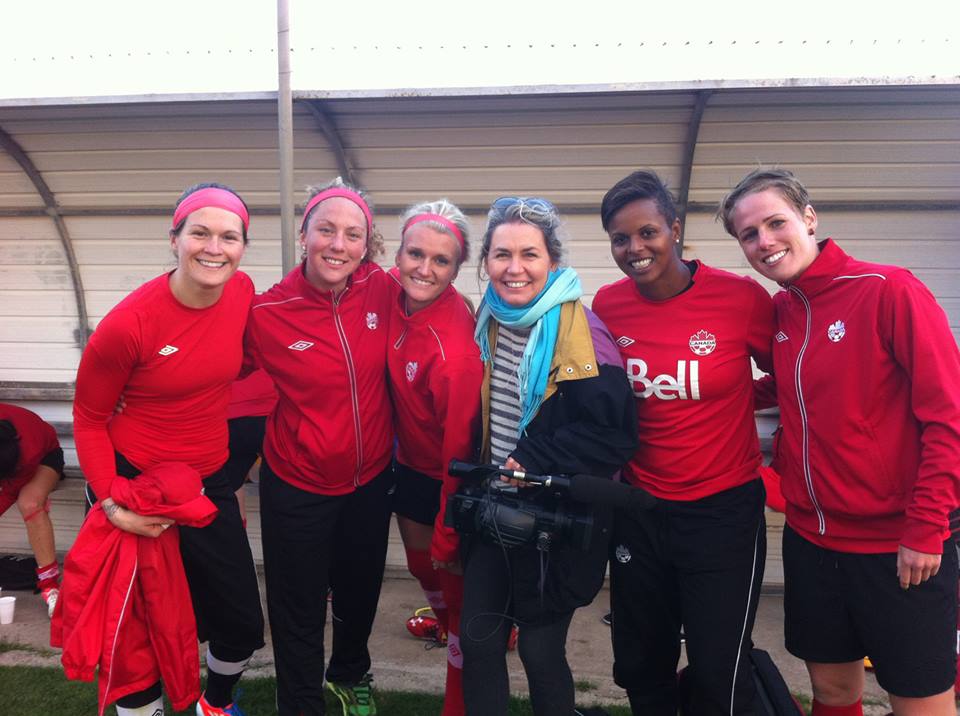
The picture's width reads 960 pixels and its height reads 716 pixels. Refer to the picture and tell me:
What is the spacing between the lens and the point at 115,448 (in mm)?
2523

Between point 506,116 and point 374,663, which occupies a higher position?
point 506,116

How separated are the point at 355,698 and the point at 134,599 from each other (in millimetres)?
1105

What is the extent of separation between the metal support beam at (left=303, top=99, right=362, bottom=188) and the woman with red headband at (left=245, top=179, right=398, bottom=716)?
59.6 inches

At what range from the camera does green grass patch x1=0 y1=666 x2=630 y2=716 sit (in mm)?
3072

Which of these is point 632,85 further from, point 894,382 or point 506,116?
point 894,382

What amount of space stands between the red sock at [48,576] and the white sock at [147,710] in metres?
2.06

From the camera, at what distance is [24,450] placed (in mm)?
4258

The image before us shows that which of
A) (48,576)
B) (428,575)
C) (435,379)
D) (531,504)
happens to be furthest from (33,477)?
(531,504)

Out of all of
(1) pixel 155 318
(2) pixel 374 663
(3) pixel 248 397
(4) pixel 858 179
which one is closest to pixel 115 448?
(1) pixel 155 318

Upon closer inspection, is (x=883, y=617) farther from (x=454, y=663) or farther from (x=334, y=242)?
(x=334, y=242)

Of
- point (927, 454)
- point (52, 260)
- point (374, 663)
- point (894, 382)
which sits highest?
point (52, 260)

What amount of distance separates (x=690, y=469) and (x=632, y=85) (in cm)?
217

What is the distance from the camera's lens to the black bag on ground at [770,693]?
7.83ft

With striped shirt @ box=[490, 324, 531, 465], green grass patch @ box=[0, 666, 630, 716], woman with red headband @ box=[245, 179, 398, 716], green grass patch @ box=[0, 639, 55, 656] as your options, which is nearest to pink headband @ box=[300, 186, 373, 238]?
woman with red headband @ box=[245, 179, 398, 716]
